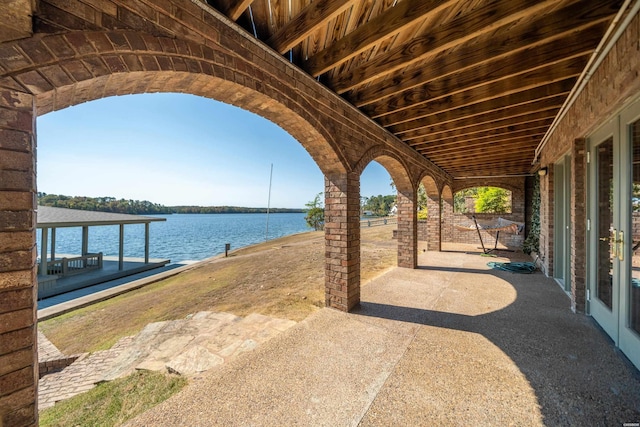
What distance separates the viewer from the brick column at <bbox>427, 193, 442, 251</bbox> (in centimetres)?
751

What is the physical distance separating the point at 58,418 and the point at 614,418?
3985mm

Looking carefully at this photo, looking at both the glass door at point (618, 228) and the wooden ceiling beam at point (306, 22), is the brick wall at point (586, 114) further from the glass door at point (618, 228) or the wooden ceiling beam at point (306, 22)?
the wooden ceiling beam at point (306, 22)

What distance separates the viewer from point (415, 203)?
543 centimetres

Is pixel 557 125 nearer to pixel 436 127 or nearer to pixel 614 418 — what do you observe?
pixel 436 127

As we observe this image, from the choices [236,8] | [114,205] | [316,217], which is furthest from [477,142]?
[114,205]

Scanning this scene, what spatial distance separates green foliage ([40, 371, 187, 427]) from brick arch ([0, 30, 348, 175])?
2.13 metres

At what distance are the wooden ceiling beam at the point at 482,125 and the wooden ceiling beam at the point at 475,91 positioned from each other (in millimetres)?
829

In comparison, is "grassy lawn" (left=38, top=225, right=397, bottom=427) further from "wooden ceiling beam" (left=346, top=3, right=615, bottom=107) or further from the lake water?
the lake water

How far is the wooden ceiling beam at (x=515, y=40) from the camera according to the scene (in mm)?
1774

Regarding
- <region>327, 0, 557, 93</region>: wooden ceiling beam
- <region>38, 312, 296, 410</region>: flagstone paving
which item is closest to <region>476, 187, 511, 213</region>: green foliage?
<region>327, 0, 557, 93</region>: wooden ceiling beam

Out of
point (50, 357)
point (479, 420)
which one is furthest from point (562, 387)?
point (50, 357)

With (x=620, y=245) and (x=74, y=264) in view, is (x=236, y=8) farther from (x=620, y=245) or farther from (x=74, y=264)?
(x=74, y=264)

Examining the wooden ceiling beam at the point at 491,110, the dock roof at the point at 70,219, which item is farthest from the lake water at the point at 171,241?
the wooden ceiling beam at the point at 491,110

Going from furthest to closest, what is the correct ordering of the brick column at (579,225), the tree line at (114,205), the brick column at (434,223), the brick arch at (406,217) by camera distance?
the tree line at (114,205) < the brick column at (434,223) < the brick arch at (406,217) < the brick column at (579,225)
